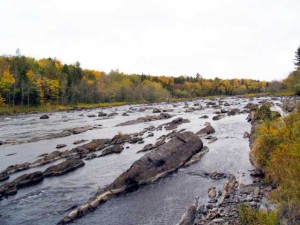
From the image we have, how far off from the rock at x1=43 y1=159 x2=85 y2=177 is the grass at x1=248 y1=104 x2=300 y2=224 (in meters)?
20.8

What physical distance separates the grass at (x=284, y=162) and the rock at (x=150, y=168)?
361 inches

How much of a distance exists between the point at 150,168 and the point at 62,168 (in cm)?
1063

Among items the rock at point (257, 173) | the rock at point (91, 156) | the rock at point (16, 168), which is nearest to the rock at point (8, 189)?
the rock at point (16, 168)

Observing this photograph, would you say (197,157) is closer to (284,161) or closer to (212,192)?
(212,192)

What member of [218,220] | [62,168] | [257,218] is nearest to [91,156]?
[62,168]

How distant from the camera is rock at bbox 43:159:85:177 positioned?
31719mm

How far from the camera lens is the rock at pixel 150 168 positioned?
24.0 m

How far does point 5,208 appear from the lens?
23.4m

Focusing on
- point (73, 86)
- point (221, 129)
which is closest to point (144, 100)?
point (73, 86)

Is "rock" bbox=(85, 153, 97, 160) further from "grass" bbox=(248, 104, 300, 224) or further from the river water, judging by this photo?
"grass" bbox=(248, 104, 300, 224)

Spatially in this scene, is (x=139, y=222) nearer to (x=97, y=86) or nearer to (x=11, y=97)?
(x=11, y=97)

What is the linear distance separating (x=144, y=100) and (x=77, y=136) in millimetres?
121944

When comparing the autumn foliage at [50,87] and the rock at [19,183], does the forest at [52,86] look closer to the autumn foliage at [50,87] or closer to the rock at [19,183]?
the autumn foliage at [50,87]

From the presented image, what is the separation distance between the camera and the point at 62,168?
3266cm
